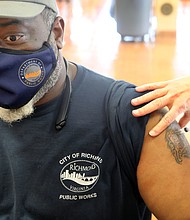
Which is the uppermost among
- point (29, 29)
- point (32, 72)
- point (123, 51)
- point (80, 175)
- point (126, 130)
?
point (29, 29)

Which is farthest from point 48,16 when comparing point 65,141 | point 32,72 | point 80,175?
point 80,175

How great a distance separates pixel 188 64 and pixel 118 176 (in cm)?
414

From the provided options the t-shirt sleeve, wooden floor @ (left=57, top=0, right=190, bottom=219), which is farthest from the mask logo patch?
wooden floor @ (left=57, top=0, right=190, bottom=219)

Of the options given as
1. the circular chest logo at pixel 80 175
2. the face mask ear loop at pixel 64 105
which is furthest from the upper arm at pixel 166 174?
the face mask ear loop at pixel 64 105

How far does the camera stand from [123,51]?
5.81 meters

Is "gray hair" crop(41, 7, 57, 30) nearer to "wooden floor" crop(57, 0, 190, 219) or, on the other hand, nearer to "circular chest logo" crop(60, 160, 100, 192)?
"circular chest logo" crop(60, 160, 100, 192)

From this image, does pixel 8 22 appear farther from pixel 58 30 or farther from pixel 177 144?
pixel 177 144

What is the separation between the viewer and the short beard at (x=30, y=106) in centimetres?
132

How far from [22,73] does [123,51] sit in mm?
4630

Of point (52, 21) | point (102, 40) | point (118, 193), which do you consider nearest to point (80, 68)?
point (52, 21)

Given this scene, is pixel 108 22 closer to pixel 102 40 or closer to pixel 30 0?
pixel 102 40

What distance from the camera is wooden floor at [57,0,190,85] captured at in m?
4.98

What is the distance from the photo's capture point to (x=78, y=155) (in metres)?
1.34

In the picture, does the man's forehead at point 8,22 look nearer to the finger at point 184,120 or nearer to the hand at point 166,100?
the hand at point 166,100
